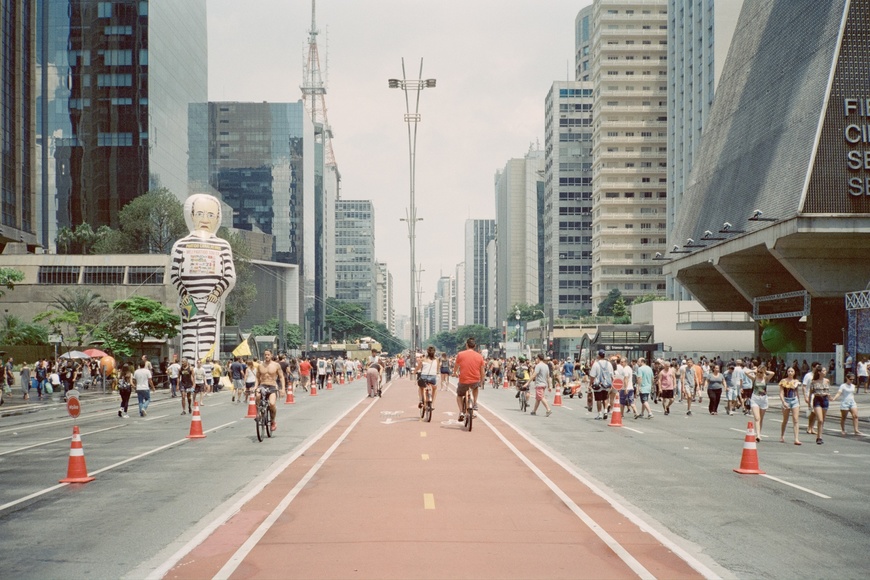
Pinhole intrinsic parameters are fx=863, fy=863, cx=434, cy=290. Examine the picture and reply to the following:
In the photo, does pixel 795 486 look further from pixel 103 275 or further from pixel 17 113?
pixel 103 275

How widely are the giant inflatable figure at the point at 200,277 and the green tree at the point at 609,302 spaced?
7450 centimetres

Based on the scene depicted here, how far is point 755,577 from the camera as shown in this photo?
7449 millimetres

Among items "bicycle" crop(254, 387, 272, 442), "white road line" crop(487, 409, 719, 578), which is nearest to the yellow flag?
"bicycle" crop(254, 387, 272, 442)

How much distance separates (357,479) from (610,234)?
10977cm

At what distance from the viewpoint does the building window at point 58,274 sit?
78.1m

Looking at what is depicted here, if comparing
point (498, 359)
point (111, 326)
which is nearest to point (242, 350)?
point (111, 326)

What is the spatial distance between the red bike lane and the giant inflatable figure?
120 ft

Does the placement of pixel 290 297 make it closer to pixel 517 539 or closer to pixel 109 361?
pixel 109 361

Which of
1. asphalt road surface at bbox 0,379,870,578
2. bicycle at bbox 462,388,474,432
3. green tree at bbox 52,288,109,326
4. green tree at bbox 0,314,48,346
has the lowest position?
asphalt road surface at bbox 0,379,870,578

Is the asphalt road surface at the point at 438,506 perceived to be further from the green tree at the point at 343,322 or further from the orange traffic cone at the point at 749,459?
the green tree at the point at 343,322

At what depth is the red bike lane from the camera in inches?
299

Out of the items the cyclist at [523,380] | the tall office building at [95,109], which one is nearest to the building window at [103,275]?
the tall office building at [95,109]

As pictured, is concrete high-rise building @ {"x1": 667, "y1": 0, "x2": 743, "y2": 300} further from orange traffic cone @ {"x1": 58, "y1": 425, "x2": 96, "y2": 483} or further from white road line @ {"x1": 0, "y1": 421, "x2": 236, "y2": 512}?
orange traffic cone @ {"x1": 58, "y1": 425, "x2": 96, "y2": 483}

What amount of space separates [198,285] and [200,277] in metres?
0.51
